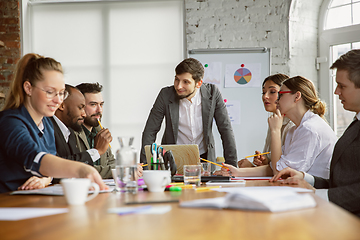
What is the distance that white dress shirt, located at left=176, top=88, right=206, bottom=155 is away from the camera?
2922 mm

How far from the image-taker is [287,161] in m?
1.83

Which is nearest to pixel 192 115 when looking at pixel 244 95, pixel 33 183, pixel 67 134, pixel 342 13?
pixel 67 134

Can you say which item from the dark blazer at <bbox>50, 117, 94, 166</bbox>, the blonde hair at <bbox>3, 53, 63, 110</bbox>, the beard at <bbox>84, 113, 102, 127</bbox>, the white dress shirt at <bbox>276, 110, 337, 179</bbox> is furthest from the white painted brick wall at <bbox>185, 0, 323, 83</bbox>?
the blonde hair at <bbox>3, 53, 63, 110</bbox>

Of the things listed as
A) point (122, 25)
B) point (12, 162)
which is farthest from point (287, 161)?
point (122, 25)

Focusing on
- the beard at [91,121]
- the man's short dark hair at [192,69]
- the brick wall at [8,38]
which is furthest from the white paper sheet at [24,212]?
the brick wall at [8,38]

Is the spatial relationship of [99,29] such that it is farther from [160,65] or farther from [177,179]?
[177,179]

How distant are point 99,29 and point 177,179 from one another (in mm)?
3330

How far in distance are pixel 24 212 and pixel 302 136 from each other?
4.64 feet

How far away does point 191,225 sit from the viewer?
2.36 feet

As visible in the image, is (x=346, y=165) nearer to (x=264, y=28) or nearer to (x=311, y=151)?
(x=311, y=151)

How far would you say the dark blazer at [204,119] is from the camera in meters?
2.89

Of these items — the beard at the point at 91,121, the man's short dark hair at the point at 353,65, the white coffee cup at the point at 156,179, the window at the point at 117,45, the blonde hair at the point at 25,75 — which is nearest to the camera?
the white coffee cup at the point at 156,179

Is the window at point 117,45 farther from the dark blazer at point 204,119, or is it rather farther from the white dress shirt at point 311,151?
the white dress shirt at point 311,151

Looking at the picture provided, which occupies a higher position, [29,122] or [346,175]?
[29,122]
